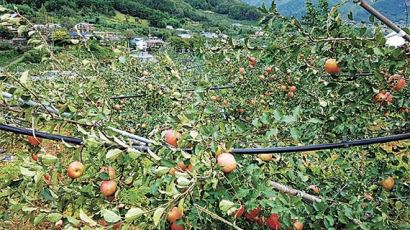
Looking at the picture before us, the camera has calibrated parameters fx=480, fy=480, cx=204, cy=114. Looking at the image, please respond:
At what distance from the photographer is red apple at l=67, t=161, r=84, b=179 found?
1698mm

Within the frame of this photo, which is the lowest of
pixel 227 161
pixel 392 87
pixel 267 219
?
pixel 267 219

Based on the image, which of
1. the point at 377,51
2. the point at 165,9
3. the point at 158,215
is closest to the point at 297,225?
the point at 377,51

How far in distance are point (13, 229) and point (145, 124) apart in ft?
5.40

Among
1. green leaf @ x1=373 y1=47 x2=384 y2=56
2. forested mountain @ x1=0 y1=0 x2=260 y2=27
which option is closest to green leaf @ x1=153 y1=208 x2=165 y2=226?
green leaf @ x1=373 y1=47 x2=384 y2=56

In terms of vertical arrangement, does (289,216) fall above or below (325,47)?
below

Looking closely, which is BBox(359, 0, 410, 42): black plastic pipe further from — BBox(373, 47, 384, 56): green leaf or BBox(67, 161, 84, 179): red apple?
BBox(67, 161, 84, 179): red apple

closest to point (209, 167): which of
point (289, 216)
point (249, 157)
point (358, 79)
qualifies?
point (289, 216)

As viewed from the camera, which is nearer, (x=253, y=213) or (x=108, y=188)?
(x=108, y=188)

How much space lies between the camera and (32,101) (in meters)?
1.72

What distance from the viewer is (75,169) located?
1709 mm

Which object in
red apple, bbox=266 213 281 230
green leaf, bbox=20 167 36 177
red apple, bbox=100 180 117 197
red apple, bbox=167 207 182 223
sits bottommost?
red apple, bbox=266 213 281 230

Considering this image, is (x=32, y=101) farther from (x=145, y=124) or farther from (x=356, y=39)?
(x=145, y=124)

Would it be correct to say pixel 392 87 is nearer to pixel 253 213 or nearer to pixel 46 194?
pixel 253 213

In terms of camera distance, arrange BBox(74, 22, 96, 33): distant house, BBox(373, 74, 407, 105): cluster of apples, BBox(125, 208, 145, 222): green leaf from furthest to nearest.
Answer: BBox(74, 22, 96, 33): distant house → BBox(373, 74, 407, 105): cluster of apples → BBox(125, 208, 145, 222): green leaf
